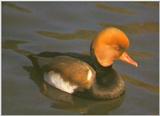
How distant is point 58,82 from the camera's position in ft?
21.8

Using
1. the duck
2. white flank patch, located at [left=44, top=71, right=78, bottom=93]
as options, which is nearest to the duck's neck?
the duck

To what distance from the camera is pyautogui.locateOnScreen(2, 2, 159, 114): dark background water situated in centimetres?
647

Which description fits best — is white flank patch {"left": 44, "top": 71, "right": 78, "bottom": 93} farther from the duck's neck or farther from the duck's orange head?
the duck's orange head

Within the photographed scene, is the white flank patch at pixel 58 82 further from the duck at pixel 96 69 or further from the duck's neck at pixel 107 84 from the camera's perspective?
the duck's neck at pixel 107 84

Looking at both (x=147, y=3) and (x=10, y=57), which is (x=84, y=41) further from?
(x=147, y=3)

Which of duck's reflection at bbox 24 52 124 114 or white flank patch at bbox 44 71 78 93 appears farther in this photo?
white flank patch at bbox 44 71 78 93

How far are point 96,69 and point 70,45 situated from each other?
1.04 meters

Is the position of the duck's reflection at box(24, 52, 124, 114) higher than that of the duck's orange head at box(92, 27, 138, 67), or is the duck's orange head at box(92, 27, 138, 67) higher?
the duck's orange head at box(92, 27, 138, 67)

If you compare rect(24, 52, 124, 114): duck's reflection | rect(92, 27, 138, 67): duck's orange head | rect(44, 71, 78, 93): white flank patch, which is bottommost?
rect(24, 52, 124, 114): duck's reflection

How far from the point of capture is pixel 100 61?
21.9 ft

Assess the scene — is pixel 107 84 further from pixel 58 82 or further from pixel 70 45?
pixel 70 45

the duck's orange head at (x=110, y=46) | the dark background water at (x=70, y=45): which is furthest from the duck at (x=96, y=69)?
the dark background water at (x=70, y=45)

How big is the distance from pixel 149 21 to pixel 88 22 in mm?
894

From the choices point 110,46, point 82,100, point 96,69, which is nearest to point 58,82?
point 82,100
